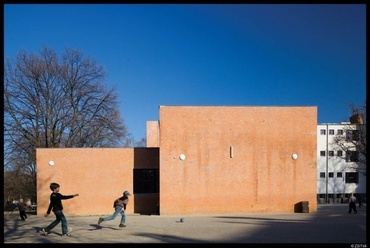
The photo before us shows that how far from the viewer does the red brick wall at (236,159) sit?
68.3 ft

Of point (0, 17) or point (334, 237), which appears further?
point (334, 237)

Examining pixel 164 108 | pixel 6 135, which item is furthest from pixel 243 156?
pixel 6 135

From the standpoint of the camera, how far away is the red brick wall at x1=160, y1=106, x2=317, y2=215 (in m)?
20.8

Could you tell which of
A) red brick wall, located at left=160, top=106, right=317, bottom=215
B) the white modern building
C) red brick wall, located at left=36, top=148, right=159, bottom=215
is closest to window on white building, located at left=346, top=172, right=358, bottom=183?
the white modern building

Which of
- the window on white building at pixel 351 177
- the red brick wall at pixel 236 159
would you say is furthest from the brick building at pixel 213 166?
the window on white building at pixel 351 177

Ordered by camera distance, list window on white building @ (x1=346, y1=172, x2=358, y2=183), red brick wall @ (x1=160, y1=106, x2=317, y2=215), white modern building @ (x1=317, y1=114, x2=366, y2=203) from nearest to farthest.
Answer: red brick wall @ (x1=160, y1=106, x2=317, y2=215)
white modern building @ (x1=317, y1=114, x2=366, y2=203)
window on white building @ (x1=346, y1=172, x2=358, y2=183)

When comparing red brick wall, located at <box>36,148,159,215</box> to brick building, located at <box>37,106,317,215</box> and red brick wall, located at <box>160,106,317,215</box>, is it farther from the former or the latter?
red brick wall, located at <box>160,106,317,215</box>

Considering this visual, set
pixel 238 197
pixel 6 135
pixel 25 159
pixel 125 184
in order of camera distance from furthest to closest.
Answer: pixel 25 159 < pixel 6 135 < pixel 125 184 < pixel 238 197

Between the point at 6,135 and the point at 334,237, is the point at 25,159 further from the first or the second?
the point at 334,237

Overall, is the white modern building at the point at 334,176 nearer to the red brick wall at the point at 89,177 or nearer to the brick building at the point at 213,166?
the brick building at the point at 213,166

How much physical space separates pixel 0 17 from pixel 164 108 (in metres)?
13.3

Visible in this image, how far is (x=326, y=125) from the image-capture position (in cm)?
5444

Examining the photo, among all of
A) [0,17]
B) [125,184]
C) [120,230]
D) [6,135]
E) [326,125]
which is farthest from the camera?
[326,125]

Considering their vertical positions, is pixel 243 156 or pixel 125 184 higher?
pixel 243 156
